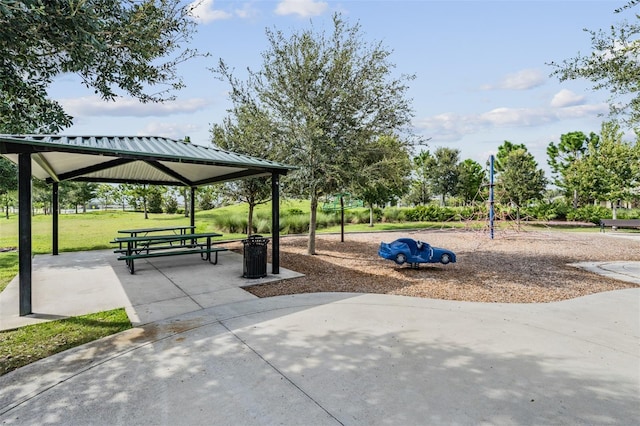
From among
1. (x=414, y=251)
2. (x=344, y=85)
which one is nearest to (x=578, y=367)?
(x=414, y=251)

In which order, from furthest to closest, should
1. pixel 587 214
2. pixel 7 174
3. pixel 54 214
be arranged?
1. pixel 587 214
2. pixel 7 174
3. pixel 54 214

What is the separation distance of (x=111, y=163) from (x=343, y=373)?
8464 mm

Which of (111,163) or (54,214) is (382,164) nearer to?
(111,163)

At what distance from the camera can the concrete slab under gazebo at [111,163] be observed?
5.29 metres

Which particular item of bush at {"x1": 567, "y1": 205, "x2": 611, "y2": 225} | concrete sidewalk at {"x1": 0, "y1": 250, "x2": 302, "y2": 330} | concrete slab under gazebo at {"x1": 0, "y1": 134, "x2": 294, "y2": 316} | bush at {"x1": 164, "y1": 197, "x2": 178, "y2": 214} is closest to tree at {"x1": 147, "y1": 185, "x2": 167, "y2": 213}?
bush at {"x1": 164, "y1": 197, "x2": 178, "y2": 214}

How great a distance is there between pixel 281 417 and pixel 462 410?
1.49m

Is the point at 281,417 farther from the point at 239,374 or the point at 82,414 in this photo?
the point at 82,414

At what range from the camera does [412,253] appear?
8891 millimetres

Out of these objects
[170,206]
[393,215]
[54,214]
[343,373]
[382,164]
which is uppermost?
[382,164]

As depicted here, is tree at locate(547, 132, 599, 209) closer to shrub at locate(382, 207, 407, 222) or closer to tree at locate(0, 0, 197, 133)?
shrub at locate(382, 207, 407, 222)

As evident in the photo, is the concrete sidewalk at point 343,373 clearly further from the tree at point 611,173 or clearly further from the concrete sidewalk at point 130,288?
the tree at point 611,173

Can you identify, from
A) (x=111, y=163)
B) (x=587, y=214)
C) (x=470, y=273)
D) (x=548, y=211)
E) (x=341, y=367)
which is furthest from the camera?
(x=548, y=211)

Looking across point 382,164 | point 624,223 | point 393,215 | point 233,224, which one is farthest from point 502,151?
point 382,164

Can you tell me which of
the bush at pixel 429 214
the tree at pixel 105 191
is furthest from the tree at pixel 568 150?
the tree at pixel 105 191
